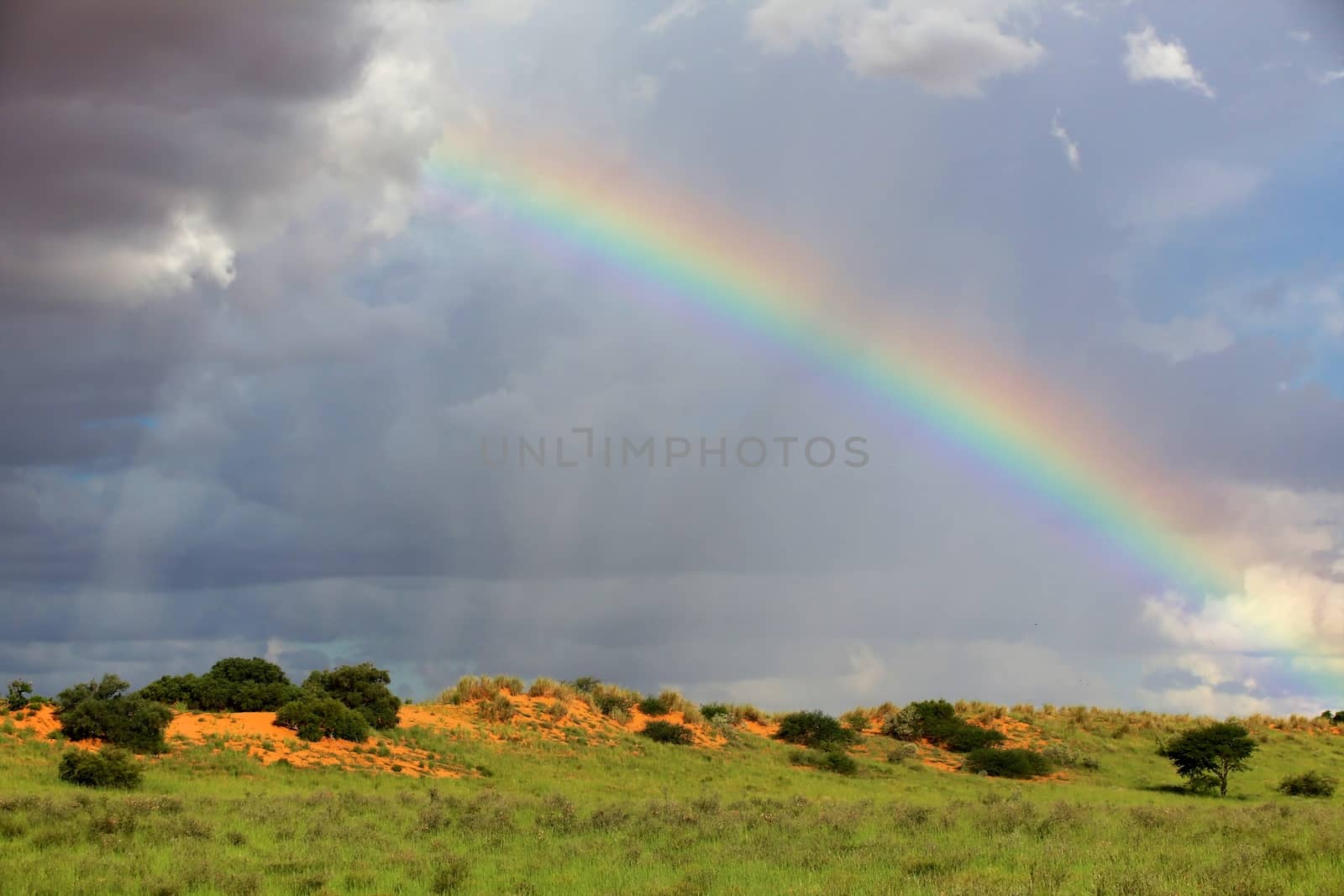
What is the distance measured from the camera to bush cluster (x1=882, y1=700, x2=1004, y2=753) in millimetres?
67875

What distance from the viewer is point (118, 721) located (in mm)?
39062

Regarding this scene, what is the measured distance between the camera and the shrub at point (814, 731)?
6525cm

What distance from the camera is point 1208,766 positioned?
58.0 m

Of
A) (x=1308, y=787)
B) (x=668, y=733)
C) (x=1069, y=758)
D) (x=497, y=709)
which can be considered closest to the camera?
(x=1308, y=787)

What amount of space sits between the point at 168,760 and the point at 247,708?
9.59 meters

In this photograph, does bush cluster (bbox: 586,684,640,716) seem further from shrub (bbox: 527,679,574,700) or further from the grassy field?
the grassy field

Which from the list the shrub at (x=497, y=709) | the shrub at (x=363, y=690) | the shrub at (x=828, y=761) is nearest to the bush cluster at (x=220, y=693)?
the shrub at (x=363, y=690)

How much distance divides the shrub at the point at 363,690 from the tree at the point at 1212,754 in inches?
1742

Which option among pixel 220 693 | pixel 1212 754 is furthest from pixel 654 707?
pixel 1212 754

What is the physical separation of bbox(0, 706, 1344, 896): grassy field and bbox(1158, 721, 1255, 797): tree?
2133cm

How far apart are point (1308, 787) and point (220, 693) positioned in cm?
5620

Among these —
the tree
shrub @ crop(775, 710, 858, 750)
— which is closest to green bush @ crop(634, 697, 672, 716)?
shrub @ crop(775, 710, 858, 750)

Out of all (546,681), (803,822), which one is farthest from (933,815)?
(546,681)

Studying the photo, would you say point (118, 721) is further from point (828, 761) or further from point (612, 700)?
point (828, 761)
